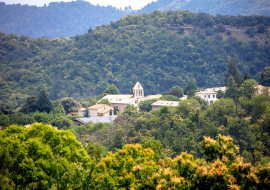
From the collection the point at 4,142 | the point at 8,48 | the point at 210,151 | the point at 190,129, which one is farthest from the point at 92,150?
the point at 8,48

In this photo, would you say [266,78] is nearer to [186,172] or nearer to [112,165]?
[112,165]

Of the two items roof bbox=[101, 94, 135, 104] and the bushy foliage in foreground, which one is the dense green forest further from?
roof bbox=[101, 94, 135, 104]

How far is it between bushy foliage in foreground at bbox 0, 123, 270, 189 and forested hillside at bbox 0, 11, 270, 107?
89.7 m

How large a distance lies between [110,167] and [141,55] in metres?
114

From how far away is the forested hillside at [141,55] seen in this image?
11000 centimetres

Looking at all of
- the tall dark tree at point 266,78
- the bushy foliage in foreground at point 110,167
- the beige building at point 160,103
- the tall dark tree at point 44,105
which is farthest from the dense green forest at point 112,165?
the tall dark tree at point 266,78

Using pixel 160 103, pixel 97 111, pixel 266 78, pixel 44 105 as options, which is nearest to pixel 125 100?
pixel 160 103

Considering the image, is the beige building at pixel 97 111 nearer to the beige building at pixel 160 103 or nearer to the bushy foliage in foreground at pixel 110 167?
the beige building at pixel 160 103

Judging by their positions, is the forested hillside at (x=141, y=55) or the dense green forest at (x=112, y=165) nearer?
the dense green forest at (x=112, y=165)

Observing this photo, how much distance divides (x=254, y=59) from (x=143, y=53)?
43.9 meters

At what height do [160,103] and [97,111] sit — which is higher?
[160,103]

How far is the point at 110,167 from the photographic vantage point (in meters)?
13.4

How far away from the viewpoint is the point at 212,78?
111000 mm

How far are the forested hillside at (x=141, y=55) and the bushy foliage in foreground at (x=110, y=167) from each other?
294ft
